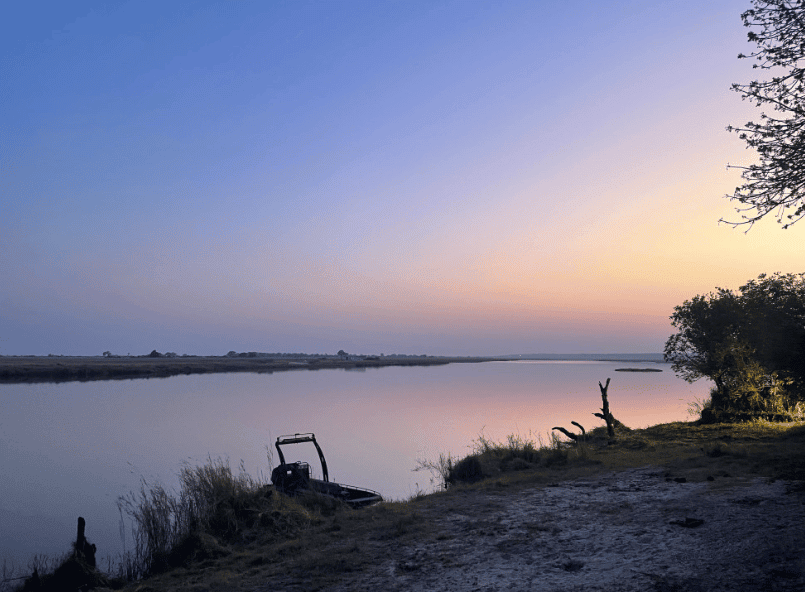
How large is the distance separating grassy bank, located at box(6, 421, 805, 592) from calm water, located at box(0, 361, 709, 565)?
2.39 meters

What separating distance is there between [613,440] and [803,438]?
6168 millimetres

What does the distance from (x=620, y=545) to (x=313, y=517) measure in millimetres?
6803

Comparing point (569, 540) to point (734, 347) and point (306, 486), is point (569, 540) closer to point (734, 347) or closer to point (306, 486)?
point (306, 486)

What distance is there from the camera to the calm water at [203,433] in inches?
665

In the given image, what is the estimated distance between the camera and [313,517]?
1203cm

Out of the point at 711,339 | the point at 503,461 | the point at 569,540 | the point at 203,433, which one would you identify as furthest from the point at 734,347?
the point at 203,433

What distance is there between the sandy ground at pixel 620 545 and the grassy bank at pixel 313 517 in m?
0.50

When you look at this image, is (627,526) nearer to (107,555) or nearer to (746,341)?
(107,555)

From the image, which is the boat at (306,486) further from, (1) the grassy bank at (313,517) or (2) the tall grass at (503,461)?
(2) the tall grass at (503,461)

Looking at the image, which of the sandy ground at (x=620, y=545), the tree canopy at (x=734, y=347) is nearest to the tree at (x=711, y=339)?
the tree canopy at (x=734, y=347)

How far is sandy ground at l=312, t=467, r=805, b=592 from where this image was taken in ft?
21.5

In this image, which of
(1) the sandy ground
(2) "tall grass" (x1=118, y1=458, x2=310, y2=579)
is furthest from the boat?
(1) the sandy ground

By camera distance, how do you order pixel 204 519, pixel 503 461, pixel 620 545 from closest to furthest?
1. pixel 620 545
2. pixel 204 519
3. pixel 503 461

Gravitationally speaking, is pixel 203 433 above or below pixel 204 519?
below
